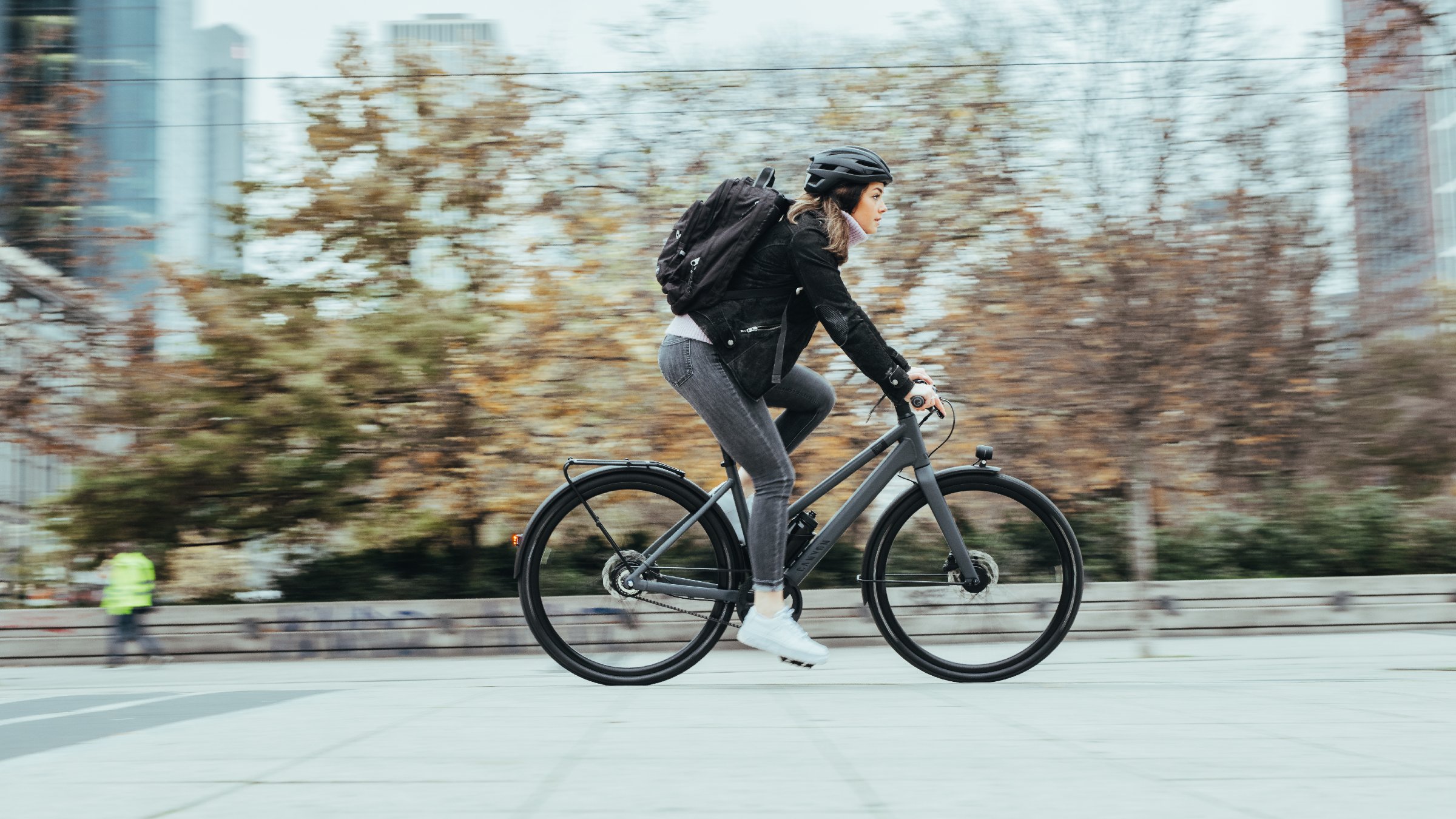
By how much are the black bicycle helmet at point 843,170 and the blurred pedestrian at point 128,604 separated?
26.9 ft

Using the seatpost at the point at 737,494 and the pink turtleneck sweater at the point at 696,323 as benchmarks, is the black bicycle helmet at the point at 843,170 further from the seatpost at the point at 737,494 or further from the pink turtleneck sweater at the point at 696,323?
the seatpost at the point at 737,494

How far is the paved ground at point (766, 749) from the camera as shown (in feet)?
8.65

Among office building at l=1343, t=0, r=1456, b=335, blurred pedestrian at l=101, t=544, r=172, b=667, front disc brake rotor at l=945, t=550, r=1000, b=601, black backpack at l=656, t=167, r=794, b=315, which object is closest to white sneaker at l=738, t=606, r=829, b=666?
front disc brake rotor at l=945, t=550, r=1000, b=601

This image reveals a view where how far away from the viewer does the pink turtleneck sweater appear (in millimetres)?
4273

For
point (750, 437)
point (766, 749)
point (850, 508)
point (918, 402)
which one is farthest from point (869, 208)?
point (766, 749)

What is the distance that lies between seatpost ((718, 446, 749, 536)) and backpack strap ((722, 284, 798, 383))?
393mm

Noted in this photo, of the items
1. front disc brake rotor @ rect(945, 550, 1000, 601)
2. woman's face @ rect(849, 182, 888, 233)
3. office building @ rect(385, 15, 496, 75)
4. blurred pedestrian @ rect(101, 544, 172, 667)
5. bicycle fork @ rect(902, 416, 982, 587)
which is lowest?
blurred pedestrian @ rect(101, 544, 172, 667)

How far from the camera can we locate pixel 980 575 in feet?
14.9

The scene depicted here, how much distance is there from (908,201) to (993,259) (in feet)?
3.00

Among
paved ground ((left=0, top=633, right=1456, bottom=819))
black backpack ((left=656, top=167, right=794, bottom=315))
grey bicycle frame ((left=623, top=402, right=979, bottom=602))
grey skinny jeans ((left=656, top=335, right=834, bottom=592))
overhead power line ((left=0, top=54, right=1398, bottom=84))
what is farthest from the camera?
overhead power line ((left=0, top=54, right=1398, bottom=84))

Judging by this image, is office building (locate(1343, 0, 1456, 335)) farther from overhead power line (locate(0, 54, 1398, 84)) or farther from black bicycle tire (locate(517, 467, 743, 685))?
black bicycle tire (locate(517, 467, 743, 685))

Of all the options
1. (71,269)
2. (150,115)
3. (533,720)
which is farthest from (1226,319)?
(150,115)

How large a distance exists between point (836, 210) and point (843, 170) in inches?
5.9

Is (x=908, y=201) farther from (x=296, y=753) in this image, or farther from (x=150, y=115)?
(x=150, y=115)
